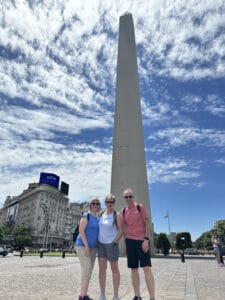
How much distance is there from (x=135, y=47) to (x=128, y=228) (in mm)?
31240

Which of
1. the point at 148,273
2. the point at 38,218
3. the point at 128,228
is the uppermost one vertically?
the point at 38,218

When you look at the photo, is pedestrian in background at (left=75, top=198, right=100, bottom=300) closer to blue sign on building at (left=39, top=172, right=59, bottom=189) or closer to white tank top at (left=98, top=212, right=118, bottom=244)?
white tank top at (left=98, top=212, right=118, bottom=244)

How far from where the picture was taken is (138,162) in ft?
95.2

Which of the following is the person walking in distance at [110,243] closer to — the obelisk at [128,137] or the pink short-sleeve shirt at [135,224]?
the pink short-sleeve shirt at [135,224]

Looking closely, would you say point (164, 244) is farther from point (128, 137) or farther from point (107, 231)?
point (107, 231)

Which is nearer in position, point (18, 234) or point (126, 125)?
point (126, 125)

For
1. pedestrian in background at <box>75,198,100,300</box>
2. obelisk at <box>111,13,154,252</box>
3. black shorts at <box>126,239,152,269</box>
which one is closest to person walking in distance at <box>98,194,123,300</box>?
pedestrian in background at <box>75,198,100,300</box>

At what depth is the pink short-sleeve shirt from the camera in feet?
16.4

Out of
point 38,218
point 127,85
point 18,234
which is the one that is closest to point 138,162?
point 127,85

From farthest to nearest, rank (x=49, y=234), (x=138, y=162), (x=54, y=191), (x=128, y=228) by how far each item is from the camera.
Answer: (x=54, y=191) < (x=49, y=234) < (x=138, y=162) < (x=128, y=228)

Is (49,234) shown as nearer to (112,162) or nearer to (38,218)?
(38,218)

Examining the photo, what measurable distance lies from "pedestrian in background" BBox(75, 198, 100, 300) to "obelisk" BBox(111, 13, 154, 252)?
22880 mm

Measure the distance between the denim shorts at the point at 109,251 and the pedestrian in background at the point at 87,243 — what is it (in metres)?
0.11

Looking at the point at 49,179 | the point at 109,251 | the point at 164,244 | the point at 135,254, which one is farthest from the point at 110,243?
the point at 49,179
